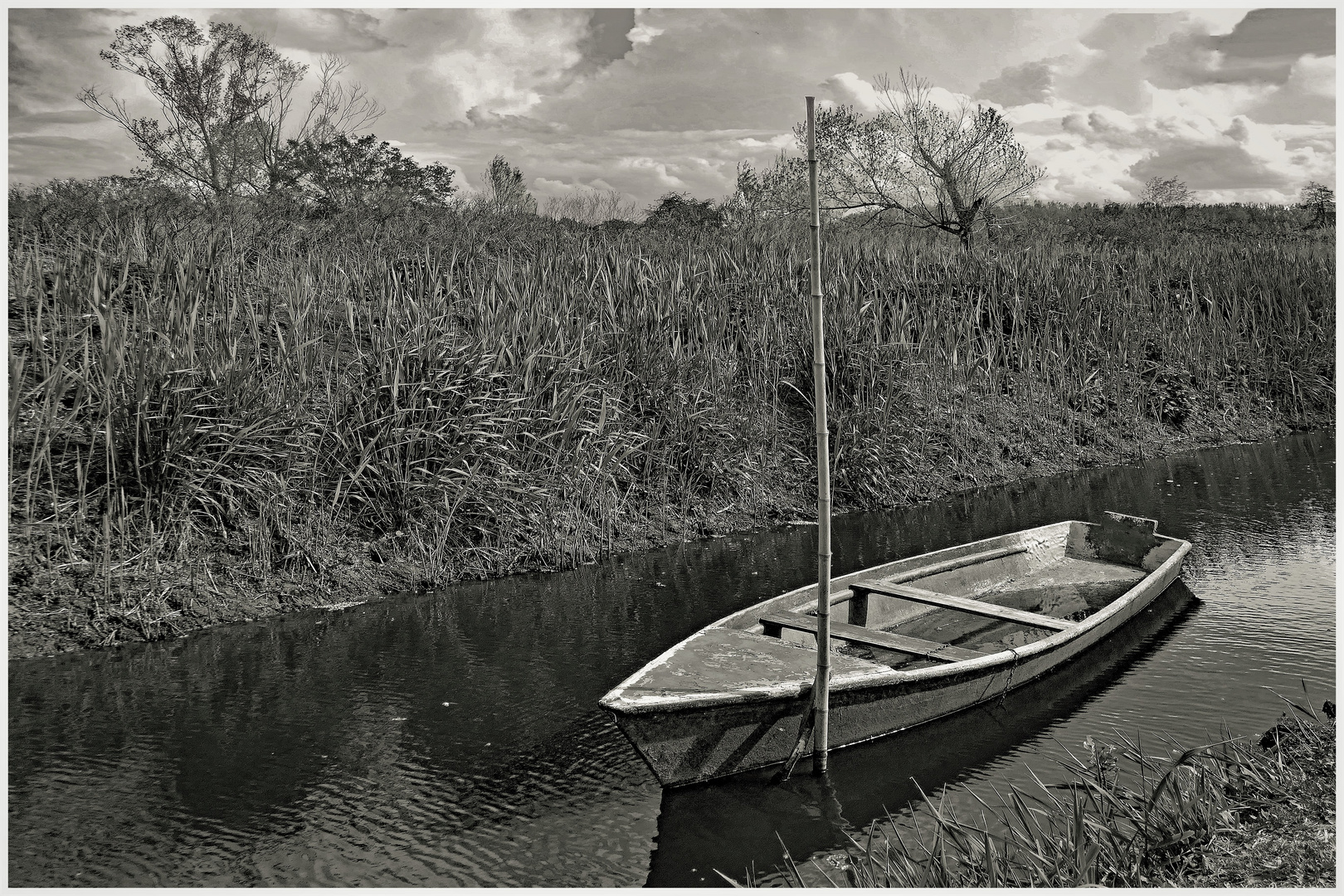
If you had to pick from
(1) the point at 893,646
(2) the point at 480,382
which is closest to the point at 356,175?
(2) the point at 480,382

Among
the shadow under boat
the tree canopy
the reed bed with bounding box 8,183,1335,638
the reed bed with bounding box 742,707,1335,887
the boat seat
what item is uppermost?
the tree canopy

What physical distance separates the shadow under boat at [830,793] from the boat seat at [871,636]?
0.30 meters

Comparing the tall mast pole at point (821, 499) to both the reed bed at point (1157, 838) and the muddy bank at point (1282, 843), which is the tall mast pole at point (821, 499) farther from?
the muddy bank at point (1282, 843)

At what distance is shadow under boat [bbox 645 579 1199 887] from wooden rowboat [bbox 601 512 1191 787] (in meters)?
0.08

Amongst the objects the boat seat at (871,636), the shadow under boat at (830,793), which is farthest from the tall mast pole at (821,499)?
the boat seat at (871,636)

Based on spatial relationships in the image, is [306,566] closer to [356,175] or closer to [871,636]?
[871,636]

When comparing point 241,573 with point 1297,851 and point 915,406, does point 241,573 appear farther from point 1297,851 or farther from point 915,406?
point 915,406

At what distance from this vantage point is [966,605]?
19.1ft

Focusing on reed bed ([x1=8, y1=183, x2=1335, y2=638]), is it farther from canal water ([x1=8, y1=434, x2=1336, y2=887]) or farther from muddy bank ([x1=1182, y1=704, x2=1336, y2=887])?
muddy bank ([x1=1182, y1=704, x2=1336, y2=887])

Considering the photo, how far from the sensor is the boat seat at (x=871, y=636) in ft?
16.7

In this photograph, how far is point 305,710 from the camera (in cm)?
522

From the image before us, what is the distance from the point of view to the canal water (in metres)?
3.85

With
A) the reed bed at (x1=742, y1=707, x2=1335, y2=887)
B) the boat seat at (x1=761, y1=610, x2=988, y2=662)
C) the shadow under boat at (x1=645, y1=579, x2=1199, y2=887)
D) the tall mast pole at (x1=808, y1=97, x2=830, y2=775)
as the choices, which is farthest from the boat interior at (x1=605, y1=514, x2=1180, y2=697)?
the reed bed at (x1=742, y1=707, x2=1335, y2=887)

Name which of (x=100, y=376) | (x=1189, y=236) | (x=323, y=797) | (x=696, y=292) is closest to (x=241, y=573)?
(x=100, y=376)
